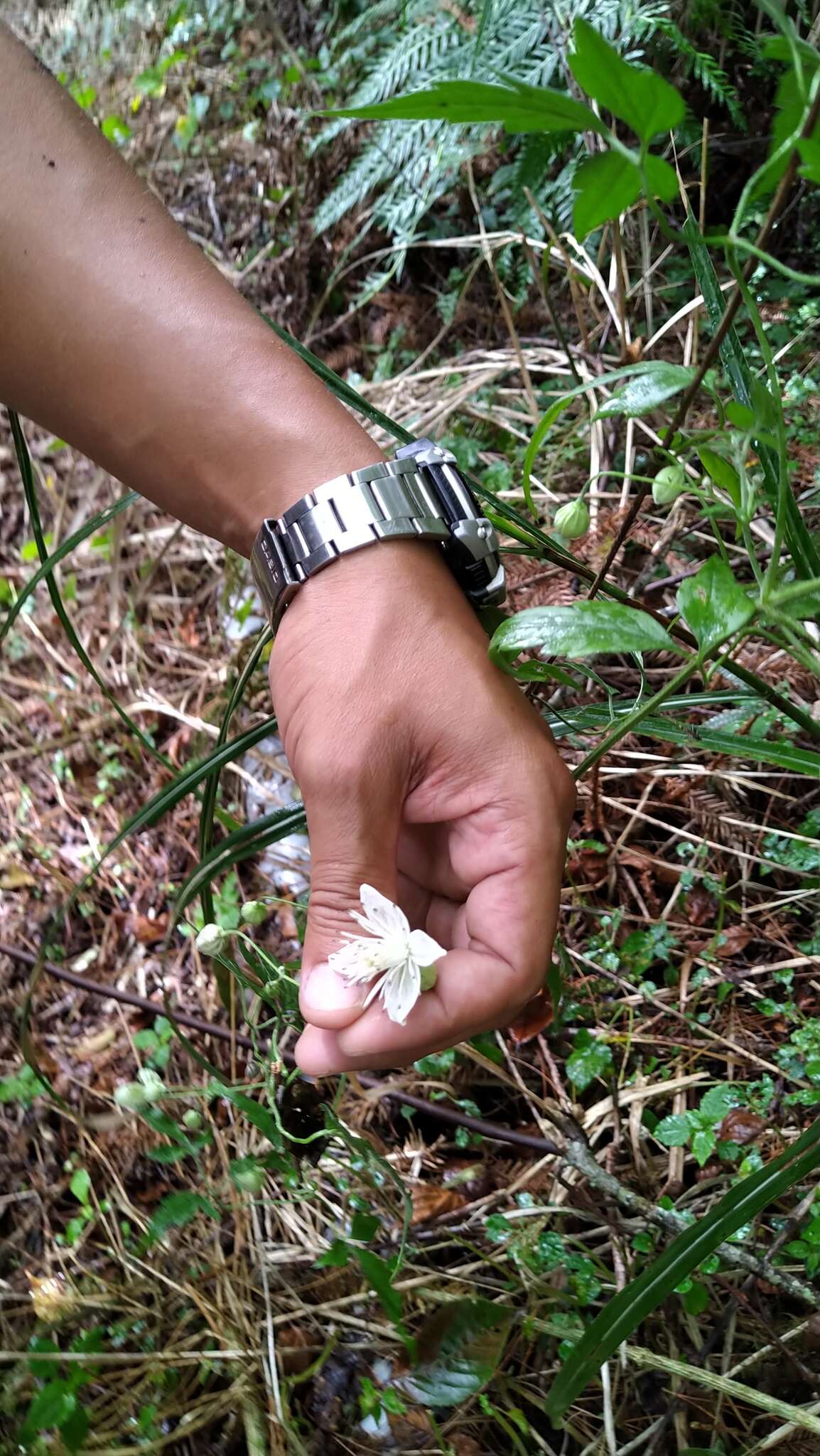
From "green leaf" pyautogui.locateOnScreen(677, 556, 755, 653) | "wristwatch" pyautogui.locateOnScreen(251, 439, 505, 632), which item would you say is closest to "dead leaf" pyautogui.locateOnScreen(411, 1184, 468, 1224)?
"wristwatch" pyautogui.locateOnScreen(251, 439, 505, 632)

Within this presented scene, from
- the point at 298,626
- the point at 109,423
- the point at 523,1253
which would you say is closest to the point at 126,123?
the point at 109,423

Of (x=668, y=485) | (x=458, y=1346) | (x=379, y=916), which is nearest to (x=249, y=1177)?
(x=458, y=1346)

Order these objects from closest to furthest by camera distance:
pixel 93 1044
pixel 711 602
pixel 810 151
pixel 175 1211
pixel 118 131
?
pixel 810 151
pixel 711 602
pixel 175 1211
pixel 93 1044
pixel 118 131

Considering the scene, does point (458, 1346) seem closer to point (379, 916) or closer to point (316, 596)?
point (379, 916)

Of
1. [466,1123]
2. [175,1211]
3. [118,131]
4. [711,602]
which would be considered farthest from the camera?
[118,131]

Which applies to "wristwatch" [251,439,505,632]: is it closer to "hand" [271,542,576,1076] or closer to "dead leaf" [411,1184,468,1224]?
"hand" [271,542,576,1076]

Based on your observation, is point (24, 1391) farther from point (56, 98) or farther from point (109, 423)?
point (56, 98)

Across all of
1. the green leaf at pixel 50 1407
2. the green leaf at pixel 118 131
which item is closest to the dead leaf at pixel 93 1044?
the green leaf at pixel 50 1407
